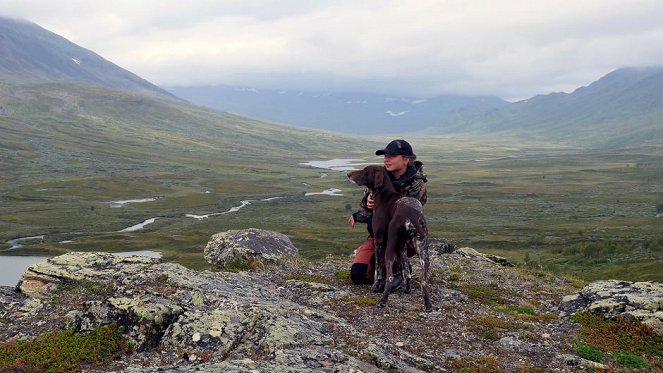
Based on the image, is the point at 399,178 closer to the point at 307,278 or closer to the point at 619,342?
the point at 307,278

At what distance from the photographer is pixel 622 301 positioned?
14188 millimetres

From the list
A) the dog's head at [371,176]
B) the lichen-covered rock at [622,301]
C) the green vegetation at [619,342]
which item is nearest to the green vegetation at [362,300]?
the dog's head at [371,176]

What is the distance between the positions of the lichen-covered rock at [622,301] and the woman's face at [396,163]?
609 cm

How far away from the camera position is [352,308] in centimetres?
1327

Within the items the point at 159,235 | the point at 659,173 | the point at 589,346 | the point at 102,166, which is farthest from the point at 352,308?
the point at 659,173

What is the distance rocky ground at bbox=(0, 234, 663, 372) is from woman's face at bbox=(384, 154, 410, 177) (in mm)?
3506

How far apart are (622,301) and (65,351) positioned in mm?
13657

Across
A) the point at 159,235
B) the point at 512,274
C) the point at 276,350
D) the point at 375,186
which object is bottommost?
the point at 159,235

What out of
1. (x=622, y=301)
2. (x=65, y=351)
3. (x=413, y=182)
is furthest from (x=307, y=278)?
(x=622, y=301)

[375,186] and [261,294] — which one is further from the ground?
[375,186]

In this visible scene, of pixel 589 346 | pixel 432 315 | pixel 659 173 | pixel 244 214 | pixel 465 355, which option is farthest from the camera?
pixel 659 173

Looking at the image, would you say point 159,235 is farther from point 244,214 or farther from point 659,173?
point 659,173

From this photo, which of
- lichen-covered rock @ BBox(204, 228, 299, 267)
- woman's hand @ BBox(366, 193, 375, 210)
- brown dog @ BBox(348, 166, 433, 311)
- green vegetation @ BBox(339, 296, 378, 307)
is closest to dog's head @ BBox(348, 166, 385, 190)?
brown dog @ BBox(348, 166, 433, 311)

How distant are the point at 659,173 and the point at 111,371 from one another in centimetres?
21464
